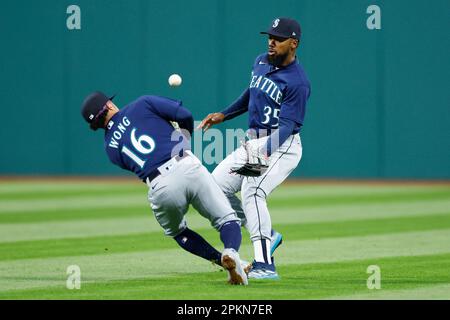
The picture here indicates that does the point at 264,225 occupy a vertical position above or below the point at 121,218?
above

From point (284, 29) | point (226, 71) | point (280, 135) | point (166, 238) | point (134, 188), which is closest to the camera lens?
point (280, 135)

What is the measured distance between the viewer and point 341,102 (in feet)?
66.4

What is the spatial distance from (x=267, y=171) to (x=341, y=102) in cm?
1200

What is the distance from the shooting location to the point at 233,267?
765 centimetres

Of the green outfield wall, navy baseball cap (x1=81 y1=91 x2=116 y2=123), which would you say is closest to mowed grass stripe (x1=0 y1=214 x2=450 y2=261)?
navy baseball cap (x1=81 y1=91 x2=116 y2=123)

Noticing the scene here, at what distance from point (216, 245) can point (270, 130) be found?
257 centimetres

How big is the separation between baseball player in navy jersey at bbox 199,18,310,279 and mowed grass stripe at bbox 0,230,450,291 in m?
0.87

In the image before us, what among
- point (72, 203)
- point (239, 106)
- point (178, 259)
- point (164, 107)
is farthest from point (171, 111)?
point (72, 203)

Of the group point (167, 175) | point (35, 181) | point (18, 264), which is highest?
point (167, 175)

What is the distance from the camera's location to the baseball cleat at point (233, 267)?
7.54m

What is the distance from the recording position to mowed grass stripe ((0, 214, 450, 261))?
33.8ft

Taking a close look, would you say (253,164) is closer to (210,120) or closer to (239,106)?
(210,120)
